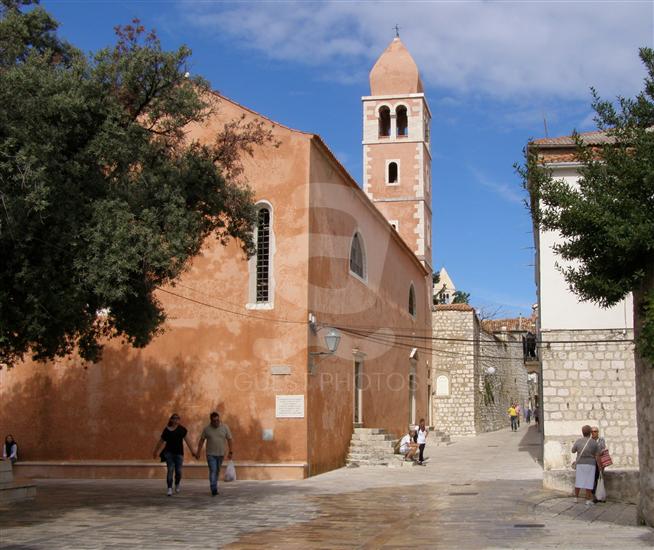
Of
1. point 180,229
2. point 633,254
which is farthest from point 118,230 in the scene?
point 633,254

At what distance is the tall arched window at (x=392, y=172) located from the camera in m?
38.0

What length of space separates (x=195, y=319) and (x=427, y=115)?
78.2ft

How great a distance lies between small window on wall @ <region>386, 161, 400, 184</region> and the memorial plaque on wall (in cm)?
2140

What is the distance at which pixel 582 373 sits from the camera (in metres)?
18.8

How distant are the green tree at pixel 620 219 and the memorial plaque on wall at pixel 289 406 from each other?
8345 mm

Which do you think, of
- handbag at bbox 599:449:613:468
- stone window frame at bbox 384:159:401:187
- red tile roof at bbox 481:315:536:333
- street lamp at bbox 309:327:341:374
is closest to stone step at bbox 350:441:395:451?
street lamp at bbox 309:327:341:374

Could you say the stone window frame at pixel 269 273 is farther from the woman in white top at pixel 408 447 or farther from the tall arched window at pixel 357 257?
the woman in white top at pixel 408 447

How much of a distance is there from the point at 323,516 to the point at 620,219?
580 cm

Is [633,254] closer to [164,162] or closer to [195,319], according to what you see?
[164,162]

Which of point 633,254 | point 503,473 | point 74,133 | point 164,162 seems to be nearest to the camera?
point 633,254

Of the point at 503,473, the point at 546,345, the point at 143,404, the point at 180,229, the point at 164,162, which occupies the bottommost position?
the point at 503,473

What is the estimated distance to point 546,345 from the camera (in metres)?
19.0

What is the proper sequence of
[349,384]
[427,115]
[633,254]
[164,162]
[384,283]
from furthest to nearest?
[427,115], [384,283], [349,384], [164,162], [633,254]

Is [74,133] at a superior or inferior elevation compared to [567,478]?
superior
